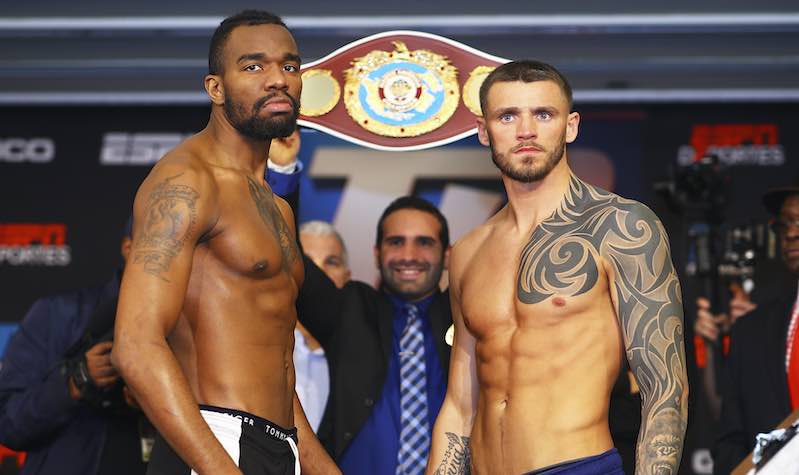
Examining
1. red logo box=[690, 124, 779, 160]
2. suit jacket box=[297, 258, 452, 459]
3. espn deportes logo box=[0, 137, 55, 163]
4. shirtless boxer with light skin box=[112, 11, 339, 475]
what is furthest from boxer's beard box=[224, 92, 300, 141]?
red logo box=[690, 124, 779, 160]

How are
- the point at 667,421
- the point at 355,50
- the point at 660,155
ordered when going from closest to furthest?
1. the point at 667,421
2. the point at 355,50
3. the point at 660,155

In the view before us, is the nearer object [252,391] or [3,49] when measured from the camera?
[252,391]

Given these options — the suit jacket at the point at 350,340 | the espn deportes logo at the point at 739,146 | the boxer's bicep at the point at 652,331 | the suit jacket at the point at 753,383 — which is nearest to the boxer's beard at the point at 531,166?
the boxer's bicep at the point at 652,331

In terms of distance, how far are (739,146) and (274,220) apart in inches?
144

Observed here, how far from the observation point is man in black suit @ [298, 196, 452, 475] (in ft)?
13.1

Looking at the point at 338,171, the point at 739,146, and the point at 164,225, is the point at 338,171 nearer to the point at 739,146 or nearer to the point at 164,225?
the point at 739,146

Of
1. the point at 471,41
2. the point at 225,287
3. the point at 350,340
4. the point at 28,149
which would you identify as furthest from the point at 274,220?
the point at 28,149

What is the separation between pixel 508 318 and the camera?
297 centimetres

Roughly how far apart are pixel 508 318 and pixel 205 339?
78 centimetres

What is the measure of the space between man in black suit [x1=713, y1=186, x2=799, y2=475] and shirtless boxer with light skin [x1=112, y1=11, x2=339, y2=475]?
6.39 feet

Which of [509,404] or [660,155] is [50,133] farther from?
[509,404]

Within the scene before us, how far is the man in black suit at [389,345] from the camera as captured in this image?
4.01 m

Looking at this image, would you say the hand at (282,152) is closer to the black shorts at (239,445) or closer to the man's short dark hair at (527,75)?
the man's short dark hair at (527,75)

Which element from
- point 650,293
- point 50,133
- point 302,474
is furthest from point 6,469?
point 650,293
